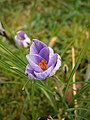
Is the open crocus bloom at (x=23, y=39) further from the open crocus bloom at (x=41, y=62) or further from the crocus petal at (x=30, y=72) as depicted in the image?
the crocus petal at (x=30, y=72)

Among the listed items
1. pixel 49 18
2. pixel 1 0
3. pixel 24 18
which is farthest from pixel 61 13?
pixel 1 0

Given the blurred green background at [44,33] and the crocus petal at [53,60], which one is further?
the blurred green background at [44,33]

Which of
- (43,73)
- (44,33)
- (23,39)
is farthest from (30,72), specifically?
(44,33)

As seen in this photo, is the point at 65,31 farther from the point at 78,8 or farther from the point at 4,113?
the point at 4,113

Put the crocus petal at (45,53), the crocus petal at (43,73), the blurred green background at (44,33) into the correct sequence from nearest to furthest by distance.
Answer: the crocus petal at (43,73), the crocus petal at (45,53), the blurred green background at (44,33)

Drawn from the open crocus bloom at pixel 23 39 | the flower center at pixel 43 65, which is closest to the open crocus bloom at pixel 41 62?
the flower center at pixel 43 65

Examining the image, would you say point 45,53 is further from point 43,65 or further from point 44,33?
point 44,33

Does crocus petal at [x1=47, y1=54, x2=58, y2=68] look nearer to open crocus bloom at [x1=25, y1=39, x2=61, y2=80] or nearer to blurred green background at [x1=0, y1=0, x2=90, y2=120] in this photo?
open crocus bloom at [x1=25, y1=39, x2=61, y2=80]
